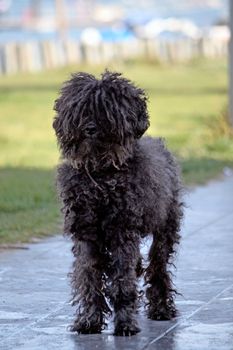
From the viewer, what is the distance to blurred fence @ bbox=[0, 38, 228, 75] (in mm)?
42691

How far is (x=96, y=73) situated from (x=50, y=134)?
1056cm

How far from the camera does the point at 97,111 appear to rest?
7.80 metres

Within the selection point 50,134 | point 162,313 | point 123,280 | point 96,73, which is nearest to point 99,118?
point 123,280

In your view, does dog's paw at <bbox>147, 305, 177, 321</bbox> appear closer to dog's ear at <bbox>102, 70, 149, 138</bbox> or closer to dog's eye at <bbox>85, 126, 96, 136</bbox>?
dog's ear at <bbox>102, 70, 149, 138</bbox>

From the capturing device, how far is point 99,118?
7.80m

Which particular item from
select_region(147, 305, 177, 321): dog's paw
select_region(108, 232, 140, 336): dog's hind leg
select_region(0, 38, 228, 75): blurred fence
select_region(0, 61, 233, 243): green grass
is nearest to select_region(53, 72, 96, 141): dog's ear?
select_region(108, 232, 140, 336): dog's hind leg

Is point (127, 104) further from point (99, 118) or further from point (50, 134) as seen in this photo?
point (50, 134)

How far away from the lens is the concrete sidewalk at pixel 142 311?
7.92 m

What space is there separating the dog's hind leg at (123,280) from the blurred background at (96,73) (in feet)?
10.2

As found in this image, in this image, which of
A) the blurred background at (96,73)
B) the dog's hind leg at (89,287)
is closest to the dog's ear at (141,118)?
the dog's hind leg at (89,287)

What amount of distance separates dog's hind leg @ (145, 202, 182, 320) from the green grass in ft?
10.2

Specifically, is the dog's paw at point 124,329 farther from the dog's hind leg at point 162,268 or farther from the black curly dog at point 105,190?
the dog's hind leg at point 162,268

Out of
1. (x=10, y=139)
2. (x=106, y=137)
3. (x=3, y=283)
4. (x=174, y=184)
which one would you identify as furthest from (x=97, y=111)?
(x=10, y=139)

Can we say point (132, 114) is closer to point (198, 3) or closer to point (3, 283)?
point (3, 283)
